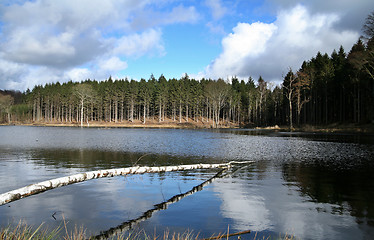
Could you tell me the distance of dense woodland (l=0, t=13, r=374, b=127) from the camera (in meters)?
66.7

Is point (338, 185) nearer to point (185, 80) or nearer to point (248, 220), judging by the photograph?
point (248, 220)

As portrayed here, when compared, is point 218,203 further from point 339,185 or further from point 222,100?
point 222,100

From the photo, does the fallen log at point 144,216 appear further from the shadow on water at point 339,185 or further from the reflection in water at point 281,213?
the shadow on water at point 339,185

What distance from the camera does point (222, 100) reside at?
310 feet

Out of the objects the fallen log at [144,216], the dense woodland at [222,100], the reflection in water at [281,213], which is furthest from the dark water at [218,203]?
the dense woodland at [222,100]

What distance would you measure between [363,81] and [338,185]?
179 feet

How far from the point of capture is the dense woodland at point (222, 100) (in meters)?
66.7

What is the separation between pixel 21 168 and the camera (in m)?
15.6

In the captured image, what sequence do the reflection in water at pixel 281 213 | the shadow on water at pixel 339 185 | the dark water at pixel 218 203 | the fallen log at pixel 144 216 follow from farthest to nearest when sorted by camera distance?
1. the shadow on water at pixel 339 185
2. the dark water at pixel 218 203
3. the reflection in water at pixel 281 213
4. the fallen log at pixel 144 216

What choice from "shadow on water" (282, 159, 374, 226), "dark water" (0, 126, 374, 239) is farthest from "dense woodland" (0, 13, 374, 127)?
"dark water" (0, 126, 374, 239)

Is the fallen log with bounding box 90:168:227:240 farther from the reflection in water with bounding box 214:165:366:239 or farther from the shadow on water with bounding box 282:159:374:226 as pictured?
the shadow on water with bounding box 282:159:374:226

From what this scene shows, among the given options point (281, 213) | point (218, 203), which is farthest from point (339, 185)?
point (218, 203)

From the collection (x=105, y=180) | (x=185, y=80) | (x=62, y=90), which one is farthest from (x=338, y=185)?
(x=62, y=90)

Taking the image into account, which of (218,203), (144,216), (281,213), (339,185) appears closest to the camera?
(144,216)
